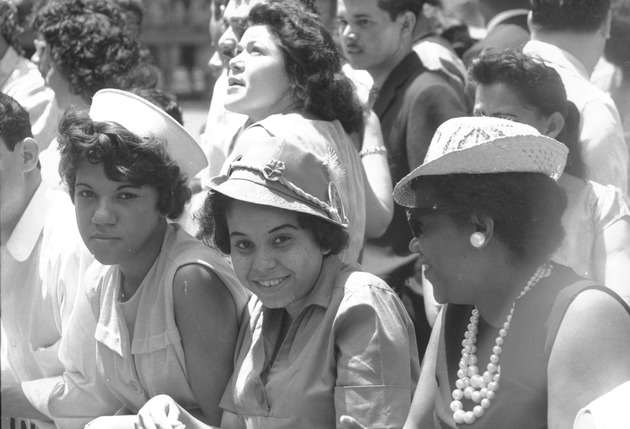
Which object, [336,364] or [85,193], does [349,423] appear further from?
[85,193]

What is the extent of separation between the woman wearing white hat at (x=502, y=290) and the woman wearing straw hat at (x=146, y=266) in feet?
2.35

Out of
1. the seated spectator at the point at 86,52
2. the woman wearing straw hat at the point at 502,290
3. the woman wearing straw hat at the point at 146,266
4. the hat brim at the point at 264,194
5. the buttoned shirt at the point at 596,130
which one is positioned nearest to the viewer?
the woman wearing straw hat at the point at 502,290

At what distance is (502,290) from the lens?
93.5 inches

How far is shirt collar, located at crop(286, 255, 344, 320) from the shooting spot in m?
2.73

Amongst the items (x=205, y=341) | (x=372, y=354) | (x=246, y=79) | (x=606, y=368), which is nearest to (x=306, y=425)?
(x=372, y=354)

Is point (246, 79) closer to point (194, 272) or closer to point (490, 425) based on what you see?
point (194, 272)

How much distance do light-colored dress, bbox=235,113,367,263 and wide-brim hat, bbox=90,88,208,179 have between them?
27 centimetres

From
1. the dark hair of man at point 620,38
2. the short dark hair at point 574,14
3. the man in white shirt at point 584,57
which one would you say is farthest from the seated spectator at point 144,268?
the dark hair of man at point 620,38

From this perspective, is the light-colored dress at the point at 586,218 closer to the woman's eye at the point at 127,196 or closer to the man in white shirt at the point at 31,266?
the woman's eye at the point at 127,196

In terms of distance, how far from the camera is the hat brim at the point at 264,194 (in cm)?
271

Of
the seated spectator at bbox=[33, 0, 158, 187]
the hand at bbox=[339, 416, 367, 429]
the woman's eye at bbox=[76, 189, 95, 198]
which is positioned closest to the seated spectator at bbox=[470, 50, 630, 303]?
the hand at bbox=[339, 416, 367, 429]

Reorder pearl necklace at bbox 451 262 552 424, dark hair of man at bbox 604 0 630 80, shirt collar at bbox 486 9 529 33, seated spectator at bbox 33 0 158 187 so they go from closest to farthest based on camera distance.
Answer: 1. pearl necklace at bbox 451 262 552 424
2. dark hair of man at bbox 604 0 630 80
3. seated spectator at bbox 33 0 158 187
4. shirt collar at bbox 486 9 529 33

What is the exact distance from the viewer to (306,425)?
2.65 meters

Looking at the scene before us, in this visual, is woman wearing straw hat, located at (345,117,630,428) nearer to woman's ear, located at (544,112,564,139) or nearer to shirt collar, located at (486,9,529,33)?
woman's ear, located at (544,112,564,139)
